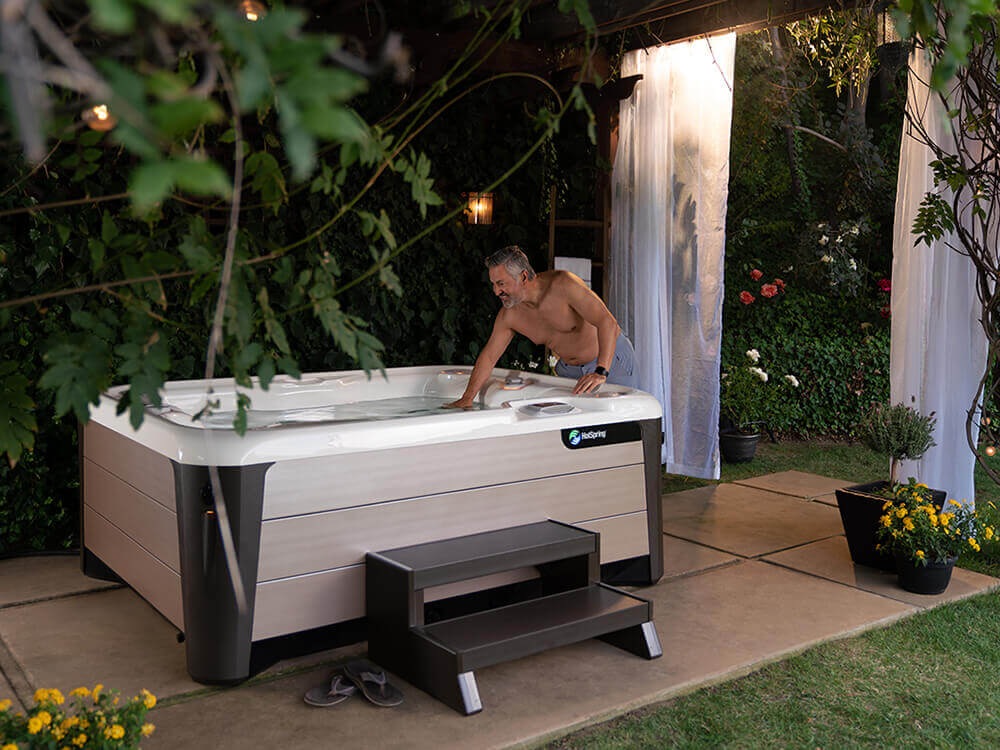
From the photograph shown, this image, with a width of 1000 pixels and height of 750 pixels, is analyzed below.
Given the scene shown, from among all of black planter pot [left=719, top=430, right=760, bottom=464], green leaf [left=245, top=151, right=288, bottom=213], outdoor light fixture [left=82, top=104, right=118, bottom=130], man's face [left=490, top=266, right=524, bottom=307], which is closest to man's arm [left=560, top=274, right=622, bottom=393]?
man's face [left=490, top=266, right=524, bottom=307]

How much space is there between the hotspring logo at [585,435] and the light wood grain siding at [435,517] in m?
0.11

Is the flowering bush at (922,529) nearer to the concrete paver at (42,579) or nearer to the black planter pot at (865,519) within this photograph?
the black planter pot at (865,519)

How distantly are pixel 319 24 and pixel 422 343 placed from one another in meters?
1.59

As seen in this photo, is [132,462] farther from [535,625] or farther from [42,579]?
[535,625]

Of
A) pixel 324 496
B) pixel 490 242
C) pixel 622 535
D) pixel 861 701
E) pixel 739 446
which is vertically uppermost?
pixel 490 242

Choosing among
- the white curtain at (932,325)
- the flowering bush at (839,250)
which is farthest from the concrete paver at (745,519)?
the flowering bush at (839,250)

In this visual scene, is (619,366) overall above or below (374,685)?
above

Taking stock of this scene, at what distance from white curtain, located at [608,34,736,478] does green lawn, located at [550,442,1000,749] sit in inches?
77.2

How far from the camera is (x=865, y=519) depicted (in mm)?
3188

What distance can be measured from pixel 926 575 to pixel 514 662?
1.46m

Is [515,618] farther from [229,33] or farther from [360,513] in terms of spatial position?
[229,33]

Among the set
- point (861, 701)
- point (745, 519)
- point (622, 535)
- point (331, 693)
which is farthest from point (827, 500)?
point (331, 693)

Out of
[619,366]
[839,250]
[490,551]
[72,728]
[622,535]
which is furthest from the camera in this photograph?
[839,250]

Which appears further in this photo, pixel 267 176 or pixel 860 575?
pixel 860 575
